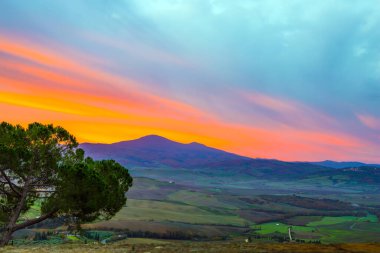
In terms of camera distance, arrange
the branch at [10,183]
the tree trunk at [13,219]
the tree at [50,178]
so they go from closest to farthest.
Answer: the tree at [50,178] → the tree trunk at [13,219] → the branch at [10,183]

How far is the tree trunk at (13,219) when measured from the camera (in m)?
40.1

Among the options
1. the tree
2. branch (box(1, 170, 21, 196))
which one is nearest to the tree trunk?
the tree

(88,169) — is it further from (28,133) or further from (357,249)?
(357,249)

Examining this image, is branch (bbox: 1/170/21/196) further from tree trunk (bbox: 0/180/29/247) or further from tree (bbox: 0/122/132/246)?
tree trunk (bbox: 0/180/29/247)

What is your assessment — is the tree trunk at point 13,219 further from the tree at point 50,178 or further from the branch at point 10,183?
the branch at point 10,183

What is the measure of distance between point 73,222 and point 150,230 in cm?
16323

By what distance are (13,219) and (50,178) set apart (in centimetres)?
581

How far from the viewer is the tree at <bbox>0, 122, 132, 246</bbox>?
3938 cm

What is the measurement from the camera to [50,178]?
4291 centimetres

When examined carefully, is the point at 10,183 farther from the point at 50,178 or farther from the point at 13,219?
the point at 50,178

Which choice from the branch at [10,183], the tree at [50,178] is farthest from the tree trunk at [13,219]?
the branch at [10,183]

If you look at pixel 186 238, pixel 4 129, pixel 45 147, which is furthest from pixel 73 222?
pixel 186 238

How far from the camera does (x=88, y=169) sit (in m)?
39.5

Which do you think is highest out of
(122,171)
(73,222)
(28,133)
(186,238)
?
(28,133)
